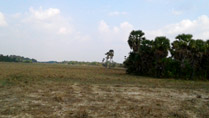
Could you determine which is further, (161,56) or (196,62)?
(161,56)

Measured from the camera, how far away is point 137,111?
6438mm

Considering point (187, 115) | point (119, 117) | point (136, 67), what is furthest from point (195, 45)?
point (119, 117)

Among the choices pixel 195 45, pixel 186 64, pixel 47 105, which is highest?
pixel 195 45

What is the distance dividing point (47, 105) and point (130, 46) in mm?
25948

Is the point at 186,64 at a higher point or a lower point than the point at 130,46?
lower

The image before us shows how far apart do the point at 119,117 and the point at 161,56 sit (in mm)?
22109

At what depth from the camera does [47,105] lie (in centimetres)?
703

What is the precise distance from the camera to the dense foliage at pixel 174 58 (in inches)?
899

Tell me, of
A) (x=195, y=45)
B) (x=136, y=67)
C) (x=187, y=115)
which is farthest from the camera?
(x=136, y=67)

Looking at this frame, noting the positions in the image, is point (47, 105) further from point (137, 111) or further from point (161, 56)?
point (161, 56)

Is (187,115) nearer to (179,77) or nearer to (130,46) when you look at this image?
(179,77)

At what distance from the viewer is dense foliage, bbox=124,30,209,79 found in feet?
74.9

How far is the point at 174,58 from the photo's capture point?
25.0 meters

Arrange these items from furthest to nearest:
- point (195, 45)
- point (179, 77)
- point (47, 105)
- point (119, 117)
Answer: point (179, 77), point (195, 45), point (47, 105), point (119, 117)
